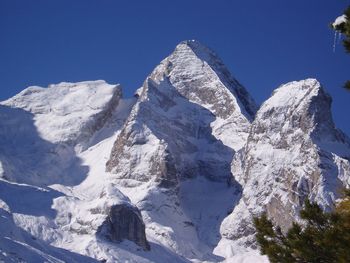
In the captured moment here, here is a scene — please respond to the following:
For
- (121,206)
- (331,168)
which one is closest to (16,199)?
(121,206)

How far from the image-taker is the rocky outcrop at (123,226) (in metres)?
171

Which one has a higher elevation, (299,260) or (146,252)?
(146,252)

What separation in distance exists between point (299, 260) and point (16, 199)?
6921 inches

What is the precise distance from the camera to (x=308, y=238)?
17391 mm

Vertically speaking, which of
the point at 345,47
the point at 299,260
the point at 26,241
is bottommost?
the point at 299,260

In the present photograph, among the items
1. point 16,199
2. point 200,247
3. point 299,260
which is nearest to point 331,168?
point 200,247

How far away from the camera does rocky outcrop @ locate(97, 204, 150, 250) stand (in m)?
171

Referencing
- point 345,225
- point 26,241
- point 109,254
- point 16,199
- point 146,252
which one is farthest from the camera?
point 16,199

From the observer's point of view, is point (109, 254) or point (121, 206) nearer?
point (109, 254)

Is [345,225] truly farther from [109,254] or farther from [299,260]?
[109,254]

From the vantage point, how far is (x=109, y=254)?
156m

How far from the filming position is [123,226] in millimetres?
172375

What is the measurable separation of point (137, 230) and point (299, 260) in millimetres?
156949

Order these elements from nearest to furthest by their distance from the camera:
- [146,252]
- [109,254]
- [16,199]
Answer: [109,254], [146,252], [16,199]
